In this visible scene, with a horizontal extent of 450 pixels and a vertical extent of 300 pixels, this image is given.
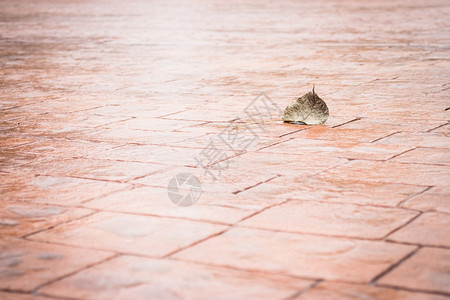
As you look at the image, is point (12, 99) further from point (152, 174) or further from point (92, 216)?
point (92, 216)

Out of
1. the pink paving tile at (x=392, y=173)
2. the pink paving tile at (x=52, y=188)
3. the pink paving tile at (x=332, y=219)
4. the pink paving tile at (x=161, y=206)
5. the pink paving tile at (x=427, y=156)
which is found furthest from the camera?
the pink paving tile at (x=427, y=156)

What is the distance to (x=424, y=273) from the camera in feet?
7.88

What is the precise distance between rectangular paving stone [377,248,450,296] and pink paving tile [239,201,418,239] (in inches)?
10.2

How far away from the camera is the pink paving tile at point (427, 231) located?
2.71 meters

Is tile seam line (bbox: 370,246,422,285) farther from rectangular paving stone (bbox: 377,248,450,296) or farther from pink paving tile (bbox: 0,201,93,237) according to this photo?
pink paving tile (bbox: 0,201,93,237)

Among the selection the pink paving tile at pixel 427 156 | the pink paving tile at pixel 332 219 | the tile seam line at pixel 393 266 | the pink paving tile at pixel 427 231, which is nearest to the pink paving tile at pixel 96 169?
the pink paving tile at pixel 332 219

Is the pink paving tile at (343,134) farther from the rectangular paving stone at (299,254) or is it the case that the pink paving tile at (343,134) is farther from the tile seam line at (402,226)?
the rectangular paving stone at (299,254)

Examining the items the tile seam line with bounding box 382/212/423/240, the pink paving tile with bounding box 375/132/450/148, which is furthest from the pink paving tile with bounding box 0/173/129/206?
the pink paving tile with bounding box 375/132/450/148

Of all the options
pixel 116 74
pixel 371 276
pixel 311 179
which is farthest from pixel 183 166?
pixel 116 74

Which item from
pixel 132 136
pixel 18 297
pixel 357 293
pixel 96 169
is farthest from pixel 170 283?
pixel 132 136

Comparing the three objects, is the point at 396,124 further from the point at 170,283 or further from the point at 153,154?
the point at 170,283

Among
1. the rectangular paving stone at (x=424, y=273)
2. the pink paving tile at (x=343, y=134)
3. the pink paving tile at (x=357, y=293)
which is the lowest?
the pink paving tile at (x=343, y=134)

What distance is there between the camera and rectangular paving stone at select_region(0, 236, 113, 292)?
242cm

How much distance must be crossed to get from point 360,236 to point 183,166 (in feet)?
4.47
